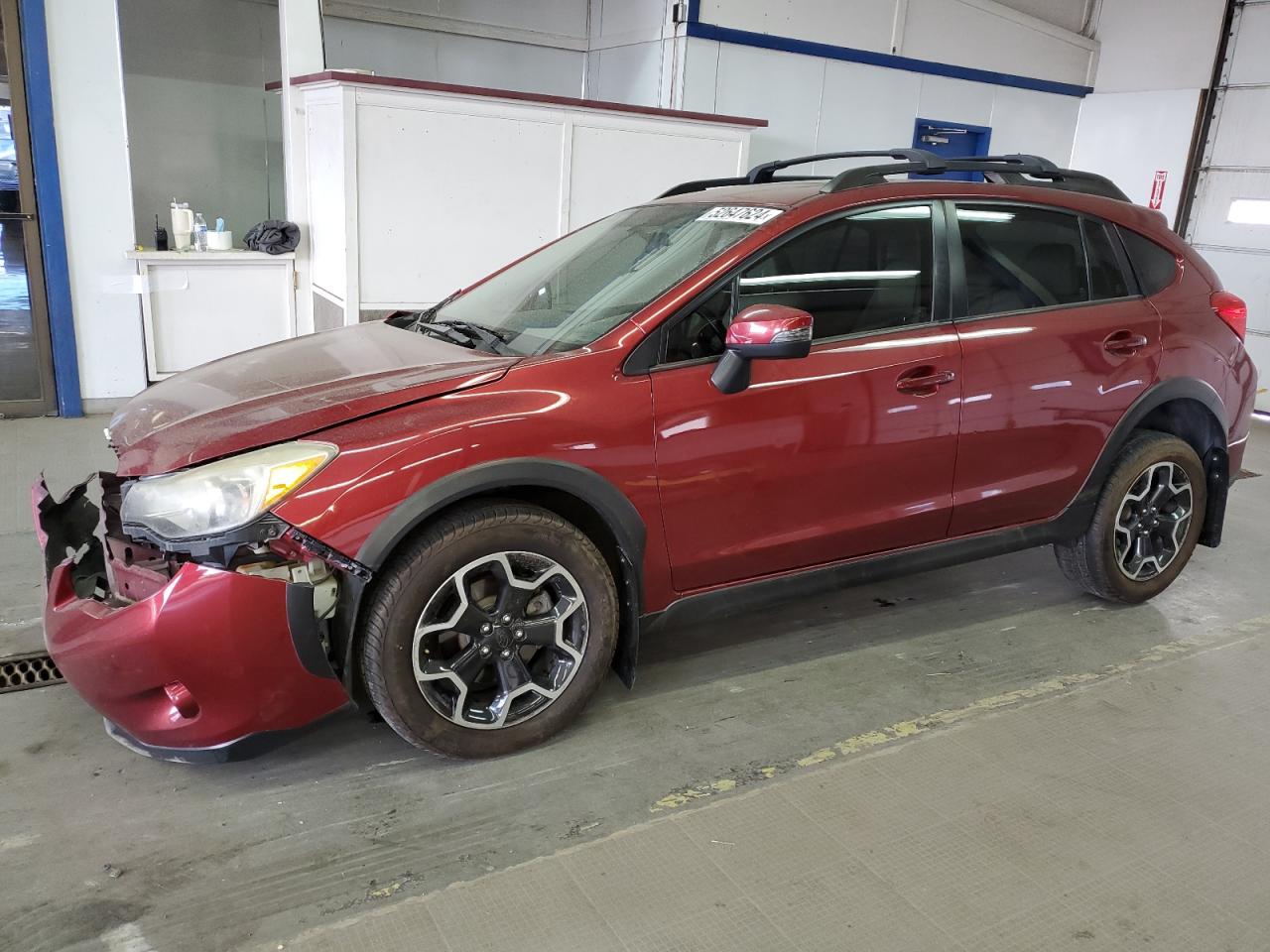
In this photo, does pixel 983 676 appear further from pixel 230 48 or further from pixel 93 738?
pixel 230 48

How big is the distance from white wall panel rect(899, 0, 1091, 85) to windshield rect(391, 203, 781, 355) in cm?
595

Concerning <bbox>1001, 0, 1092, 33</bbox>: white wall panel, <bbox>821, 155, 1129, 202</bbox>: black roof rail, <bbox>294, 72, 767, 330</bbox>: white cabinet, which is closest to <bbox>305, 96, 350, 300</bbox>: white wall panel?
<bbox>294, 72, 767, 330</bbox>: white cabinet

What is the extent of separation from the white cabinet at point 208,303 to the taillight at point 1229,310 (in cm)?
494

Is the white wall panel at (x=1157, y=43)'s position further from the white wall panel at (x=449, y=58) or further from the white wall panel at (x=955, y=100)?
the white wall panel at (x=449, y=58)

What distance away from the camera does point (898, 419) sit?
2.86 meters

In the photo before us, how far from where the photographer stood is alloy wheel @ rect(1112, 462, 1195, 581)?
3516mm

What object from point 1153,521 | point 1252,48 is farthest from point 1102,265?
point 1252,48

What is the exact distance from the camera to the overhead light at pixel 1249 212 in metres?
8.17

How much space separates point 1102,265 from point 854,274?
1.04 meters

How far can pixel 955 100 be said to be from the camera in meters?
8.58

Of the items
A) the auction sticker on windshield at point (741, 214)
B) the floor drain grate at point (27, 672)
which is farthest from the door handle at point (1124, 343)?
the floor drain grate at point (27, 672)

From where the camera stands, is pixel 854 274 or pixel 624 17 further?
pixel 624 17

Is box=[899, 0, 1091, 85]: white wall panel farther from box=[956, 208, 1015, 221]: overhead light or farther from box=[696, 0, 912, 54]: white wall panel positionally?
box=[956, 208, 1015, 221]: overhead light

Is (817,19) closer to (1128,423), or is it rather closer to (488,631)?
(1128,423)
